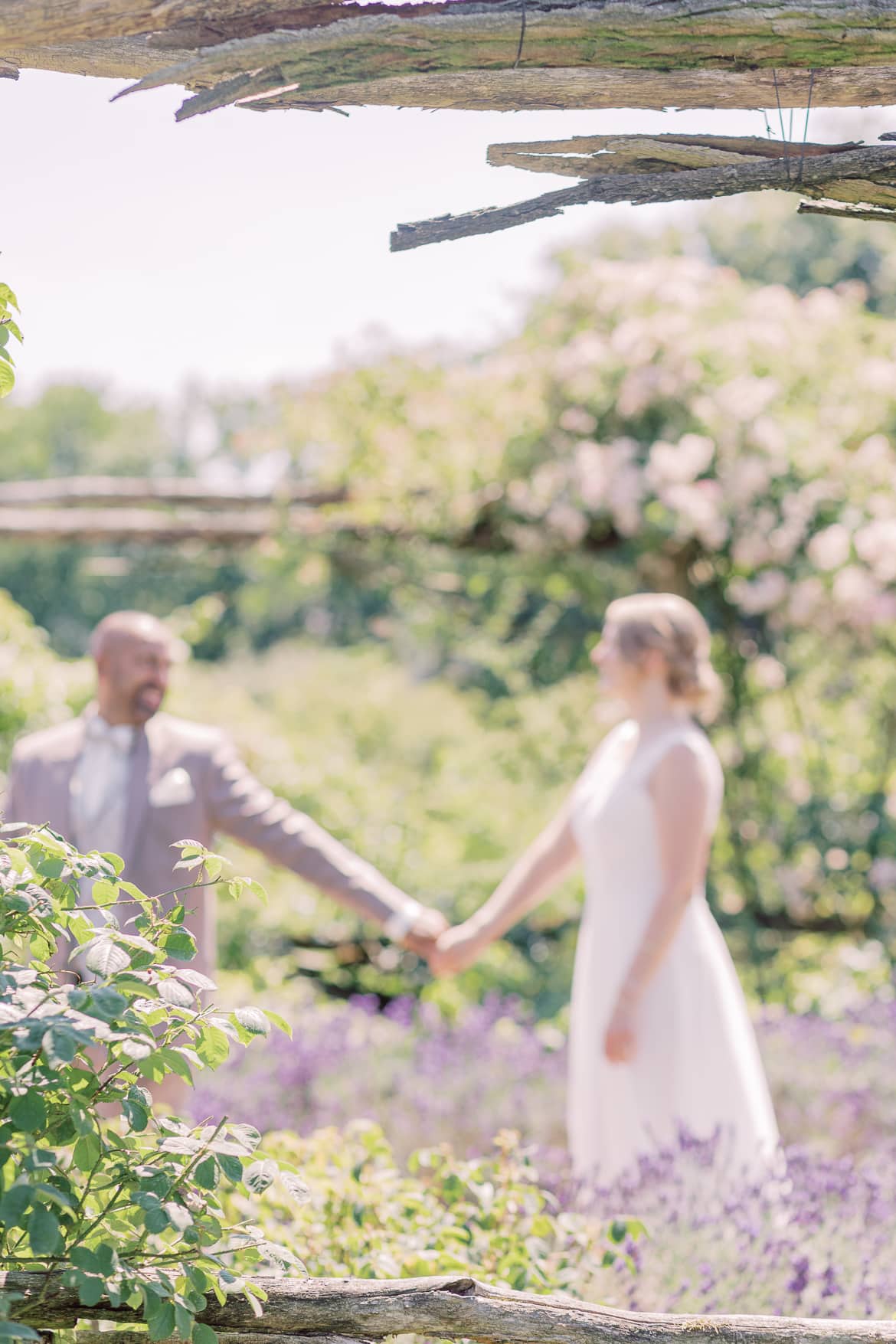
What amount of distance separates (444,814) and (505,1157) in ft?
17.4

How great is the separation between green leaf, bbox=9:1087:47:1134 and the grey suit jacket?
176 cm

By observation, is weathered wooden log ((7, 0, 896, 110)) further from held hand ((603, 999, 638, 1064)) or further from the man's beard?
held hand ((603, 999, 638, 1064))

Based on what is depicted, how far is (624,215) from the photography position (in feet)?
91.2

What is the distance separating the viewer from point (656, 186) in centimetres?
155

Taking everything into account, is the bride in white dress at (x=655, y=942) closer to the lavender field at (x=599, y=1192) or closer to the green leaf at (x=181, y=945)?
the lavender field at (x=599, y=1192)

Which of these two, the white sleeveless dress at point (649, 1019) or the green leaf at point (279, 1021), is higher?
the green leaf at point (279, 1021)

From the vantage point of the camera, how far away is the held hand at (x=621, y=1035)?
3064mm

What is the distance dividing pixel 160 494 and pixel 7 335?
6.16 meters

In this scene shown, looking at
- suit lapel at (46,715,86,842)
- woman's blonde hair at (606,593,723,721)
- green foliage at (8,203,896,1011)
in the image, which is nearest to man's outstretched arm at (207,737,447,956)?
suit lapel at (46,715,86,842)

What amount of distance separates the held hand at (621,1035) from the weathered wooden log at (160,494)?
4354mm

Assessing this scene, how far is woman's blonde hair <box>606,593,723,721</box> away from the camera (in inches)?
128

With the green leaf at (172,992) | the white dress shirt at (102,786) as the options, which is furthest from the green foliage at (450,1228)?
the white dress shirt at (102,786)

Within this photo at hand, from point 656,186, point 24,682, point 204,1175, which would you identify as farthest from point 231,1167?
point 24,682

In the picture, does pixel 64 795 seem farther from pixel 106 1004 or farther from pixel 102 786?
pixel 106 1004
